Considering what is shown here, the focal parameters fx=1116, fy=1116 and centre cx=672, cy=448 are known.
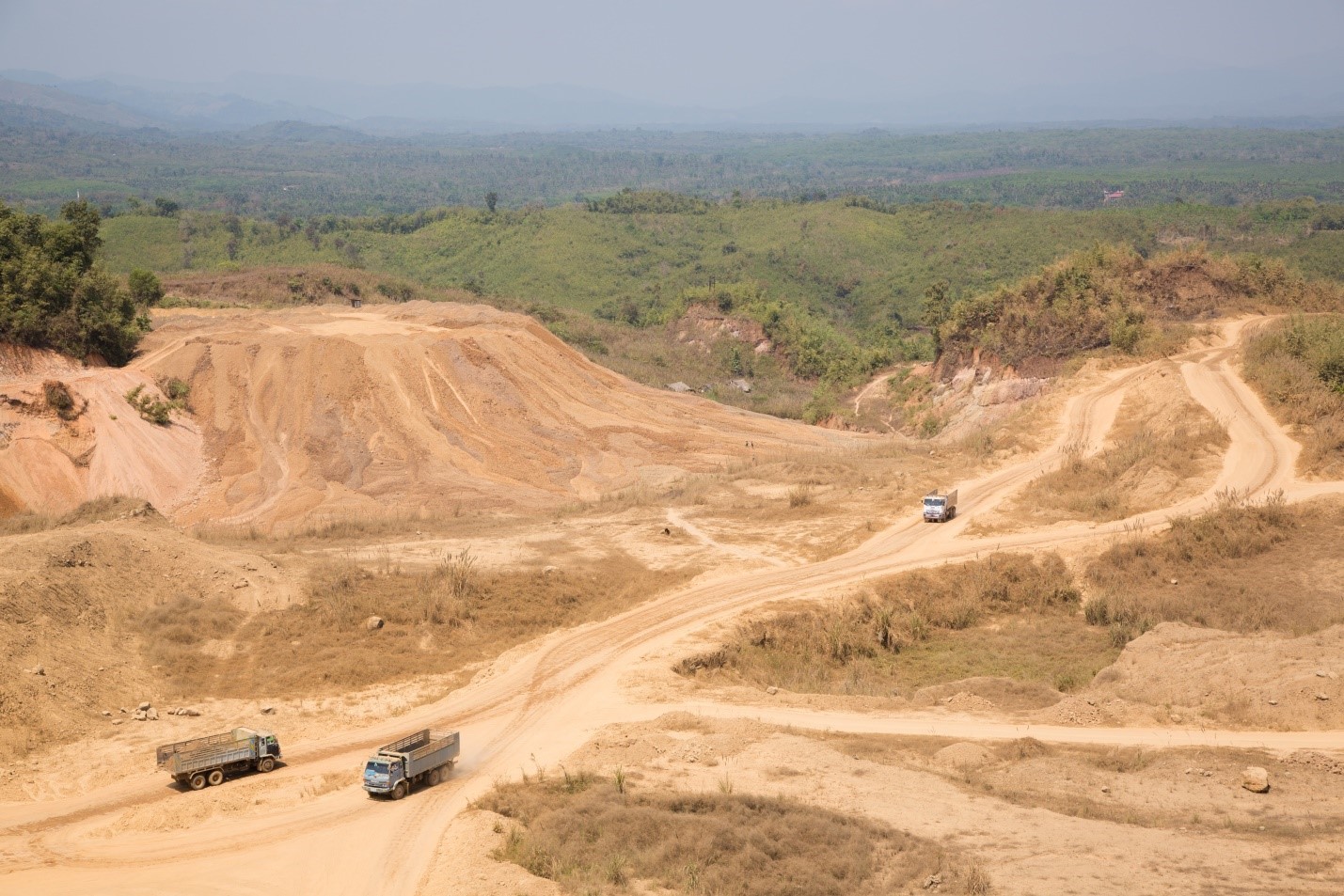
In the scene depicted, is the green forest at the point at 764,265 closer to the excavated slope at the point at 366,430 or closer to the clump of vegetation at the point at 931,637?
the excavated slope at the point at 366,430

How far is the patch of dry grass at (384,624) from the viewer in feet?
84.0

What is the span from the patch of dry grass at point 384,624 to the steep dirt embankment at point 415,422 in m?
A: 12.0

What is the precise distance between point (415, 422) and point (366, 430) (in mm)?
2179

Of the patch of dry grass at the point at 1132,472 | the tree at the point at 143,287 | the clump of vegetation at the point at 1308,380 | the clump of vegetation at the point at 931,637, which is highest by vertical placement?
the tree at the point at 143,287

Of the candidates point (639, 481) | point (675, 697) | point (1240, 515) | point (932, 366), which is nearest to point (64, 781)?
point (675, 697)

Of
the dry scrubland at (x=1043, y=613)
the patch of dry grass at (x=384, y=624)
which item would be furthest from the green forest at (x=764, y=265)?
the patch of dry grass at (x=384, y=624)

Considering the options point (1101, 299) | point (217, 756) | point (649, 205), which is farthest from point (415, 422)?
point (649, 205)

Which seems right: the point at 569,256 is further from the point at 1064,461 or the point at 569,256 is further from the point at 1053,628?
the point at 1053,628

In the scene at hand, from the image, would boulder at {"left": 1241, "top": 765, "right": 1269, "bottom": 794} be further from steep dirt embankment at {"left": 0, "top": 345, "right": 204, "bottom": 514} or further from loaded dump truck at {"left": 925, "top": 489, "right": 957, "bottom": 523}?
steep dirt embankment at {"left": 0, "top": 345, "right": 204, "bottom": 514}

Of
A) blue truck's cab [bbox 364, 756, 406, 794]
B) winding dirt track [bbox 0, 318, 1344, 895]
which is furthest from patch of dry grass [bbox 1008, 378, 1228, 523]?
blue truck's cab [bbox 364, 756, 406, 794]

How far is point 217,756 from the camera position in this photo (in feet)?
67.4

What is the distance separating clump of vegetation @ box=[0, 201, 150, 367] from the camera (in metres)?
48.1

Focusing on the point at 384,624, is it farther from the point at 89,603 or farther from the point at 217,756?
the point at 217,756

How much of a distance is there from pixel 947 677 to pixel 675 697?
7.35 meters
